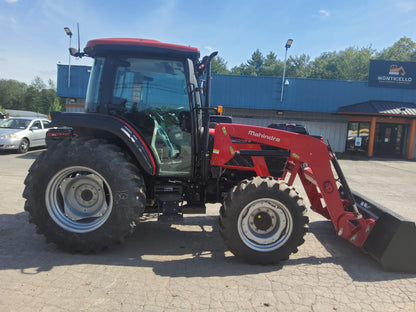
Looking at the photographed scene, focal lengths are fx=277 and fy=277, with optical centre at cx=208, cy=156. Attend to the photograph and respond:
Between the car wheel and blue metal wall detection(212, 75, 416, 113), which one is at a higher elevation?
blue metal wall detection(212, 75, 416, 113)

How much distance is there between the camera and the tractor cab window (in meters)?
3.51

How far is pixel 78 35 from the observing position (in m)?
3.96

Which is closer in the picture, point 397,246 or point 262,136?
point 397,246

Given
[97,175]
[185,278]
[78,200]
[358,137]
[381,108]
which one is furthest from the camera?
[358,137]

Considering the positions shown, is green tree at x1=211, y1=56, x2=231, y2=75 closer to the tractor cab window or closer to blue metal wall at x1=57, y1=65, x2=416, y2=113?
blue metal wall at x1=57, y1=65, x2=416, y2=113

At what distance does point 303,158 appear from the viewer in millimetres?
3555

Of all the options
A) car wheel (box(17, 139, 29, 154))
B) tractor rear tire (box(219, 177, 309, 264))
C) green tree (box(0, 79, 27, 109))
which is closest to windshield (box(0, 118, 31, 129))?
car wheel (box(17, 139, 29, 154))

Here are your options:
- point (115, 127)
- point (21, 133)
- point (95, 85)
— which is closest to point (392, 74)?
point (95, 85)

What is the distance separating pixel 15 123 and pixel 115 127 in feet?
43.2

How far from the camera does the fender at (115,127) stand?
3.31 metres

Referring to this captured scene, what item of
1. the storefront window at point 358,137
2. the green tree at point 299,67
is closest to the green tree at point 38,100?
the green tree at point 299,67

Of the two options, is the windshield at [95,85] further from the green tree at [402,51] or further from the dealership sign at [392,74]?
the green tree at [402,51]

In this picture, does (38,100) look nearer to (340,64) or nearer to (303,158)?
(340,64)

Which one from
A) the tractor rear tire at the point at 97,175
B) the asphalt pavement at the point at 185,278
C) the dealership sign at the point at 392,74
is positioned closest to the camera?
the asphalt pavement at the point at 185,278
